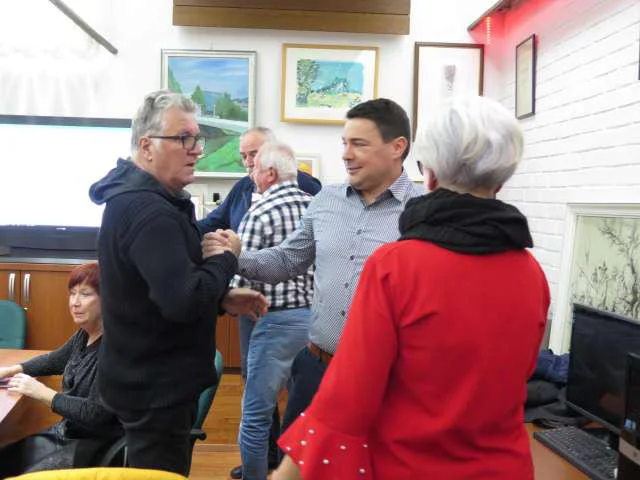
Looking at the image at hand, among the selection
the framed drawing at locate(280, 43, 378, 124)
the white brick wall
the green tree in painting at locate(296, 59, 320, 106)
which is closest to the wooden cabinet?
the framed drawing at locate(280, 43, 378, 124)

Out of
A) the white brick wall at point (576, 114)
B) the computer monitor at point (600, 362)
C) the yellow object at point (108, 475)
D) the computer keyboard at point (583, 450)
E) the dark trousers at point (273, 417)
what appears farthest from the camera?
the dark trousers at point (273, 417)

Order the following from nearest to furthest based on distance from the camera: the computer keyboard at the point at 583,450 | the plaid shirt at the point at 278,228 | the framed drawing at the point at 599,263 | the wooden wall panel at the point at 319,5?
the computer keyboard at the point at 583,450 → the framed drawing at the point at 599,263 → the plaid shirt at the point at 278,228 → the wooden wall panel at the point at 319,5

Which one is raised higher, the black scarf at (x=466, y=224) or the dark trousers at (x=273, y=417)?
the black scarf at (x=466, y=224)

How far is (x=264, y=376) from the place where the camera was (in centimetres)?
256

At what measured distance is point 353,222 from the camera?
1963 mm

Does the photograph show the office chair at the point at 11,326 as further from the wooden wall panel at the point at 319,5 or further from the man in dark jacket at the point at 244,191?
the wooden wall panel at the point at 319,5

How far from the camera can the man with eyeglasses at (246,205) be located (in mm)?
2941

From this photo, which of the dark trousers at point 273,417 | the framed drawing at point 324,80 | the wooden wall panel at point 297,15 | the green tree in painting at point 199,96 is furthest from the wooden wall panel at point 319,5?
the dark trousers at point 273,417

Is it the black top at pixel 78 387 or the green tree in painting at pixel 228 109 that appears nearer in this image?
the black top at pixel 78 387

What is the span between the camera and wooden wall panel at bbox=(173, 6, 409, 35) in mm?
3900

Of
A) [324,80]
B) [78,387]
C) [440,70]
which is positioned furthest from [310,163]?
[78,387]

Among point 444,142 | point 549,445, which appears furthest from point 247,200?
point 444,142

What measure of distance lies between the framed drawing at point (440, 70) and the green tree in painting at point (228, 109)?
116 centimetres

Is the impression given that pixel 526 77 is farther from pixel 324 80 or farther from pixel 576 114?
pixel 324 80
